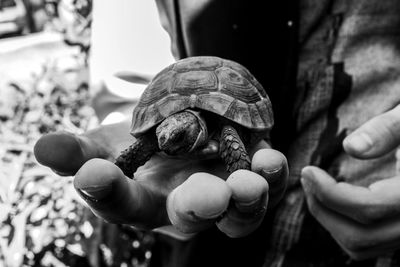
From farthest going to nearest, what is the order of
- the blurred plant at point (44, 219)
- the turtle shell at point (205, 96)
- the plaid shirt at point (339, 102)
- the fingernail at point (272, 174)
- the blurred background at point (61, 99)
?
1. the blurred plant at point (44, 219)
2. the blurred background at point (61, 99)
3. the plaid shirt at point (339, 102)
4. the turtle shell at point (205, 96)
5. the fingernail at point (272, 174)

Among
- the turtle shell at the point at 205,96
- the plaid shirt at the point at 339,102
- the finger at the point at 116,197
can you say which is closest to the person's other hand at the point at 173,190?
the finger at the point at 116,197

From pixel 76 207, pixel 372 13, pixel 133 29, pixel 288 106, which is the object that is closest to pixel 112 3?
pixel 133 29

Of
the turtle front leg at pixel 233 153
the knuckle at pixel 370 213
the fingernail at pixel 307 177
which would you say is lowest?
the knuckle at pixel 370 213

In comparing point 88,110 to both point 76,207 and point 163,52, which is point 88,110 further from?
point 163,52

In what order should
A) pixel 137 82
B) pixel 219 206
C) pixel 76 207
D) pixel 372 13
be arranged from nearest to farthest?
pixel 219 206
pixel 372 13
pixel 137 82
pixel 76 207

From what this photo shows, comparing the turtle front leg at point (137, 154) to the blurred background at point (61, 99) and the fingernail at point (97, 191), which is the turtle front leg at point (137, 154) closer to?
the fingernail at point (97, 191)

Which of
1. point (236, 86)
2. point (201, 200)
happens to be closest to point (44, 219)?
point (236, 86)

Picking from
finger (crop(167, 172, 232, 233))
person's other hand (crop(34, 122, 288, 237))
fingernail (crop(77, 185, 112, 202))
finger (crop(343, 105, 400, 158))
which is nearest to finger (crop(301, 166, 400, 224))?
finger (crop(343, 105, 400, 158))

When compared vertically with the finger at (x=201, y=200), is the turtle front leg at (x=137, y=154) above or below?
below
